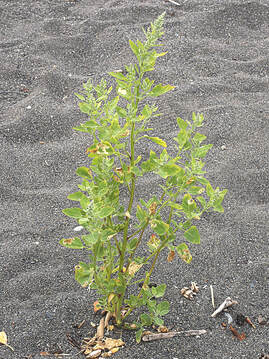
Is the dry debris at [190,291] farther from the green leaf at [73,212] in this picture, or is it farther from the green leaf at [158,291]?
the green leaf at [73,212]

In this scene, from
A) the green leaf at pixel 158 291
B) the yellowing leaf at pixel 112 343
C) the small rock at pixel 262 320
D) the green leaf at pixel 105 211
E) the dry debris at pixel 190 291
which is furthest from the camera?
the dry debris at pixel 190 291

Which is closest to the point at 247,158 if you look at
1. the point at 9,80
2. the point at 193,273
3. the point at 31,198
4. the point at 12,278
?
the point at 193,273

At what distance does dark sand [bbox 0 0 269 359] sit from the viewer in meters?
2.17

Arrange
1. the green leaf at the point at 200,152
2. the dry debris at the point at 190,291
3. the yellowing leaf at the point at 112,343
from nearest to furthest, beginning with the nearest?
the green leaf at the point at 200,152 → the yellowing leaf at the point at 112,343 → the dry debris at the point at 190,291

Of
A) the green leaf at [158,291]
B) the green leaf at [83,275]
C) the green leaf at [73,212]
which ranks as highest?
the green leaf at [73,212]

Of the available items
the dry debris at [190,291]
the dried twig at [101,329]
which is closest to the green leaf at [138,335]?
the dried twig at [101,329]

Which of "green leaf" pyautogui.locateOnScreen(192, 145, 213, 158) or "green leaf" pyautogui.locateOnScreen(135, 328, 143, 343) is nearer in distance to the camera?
"green leaf" pyautogui.locateOnScreen(192, 145, 213, 158)

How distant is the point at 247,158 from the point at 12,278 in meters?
1.60

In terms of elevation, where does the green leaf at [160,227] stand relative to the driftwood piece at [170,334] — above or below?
above

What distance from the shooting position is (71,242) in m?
1.63

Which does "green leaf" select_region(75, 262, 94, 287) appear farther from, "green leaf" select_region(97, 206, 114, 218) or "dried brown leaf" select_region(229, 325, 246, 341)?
"dried brown leaf" select_region(229, 325, 246, 341)

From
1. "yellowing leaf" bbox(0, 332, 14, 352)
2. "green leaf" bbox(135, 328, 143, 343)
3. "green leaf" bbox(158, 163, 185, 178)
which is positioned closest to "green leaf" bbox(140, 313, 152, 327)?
"green leaf" bbox(135, 328, 143, 343)

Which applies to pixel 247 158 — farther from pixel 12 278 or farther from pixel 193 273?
pixel 12 278

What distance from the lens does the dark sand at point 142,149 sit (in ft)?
7.11
